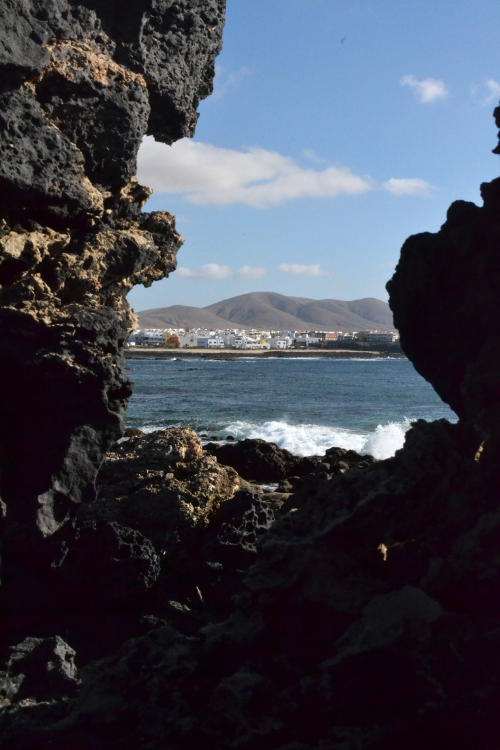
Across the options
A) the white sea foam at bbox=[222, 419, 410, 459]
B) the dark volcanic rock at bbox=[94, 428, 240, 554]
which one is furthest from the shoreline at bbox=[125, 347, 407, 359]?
the dark volcanic rock at bbox=[94, 428, 240, 554]

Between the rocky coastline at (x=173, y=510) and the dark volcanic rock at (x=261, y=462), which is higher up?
the rocky coastline at (x=173, y=510)

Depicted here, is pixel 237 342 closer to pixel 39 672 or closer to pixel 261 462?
pixel 261 462

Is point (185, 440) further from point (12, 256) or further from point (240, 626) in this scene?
→ point (240, 626)

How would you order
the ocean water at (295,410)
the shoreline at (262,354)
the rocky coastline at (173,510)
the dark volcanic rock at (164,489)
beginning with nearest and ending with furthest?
the rocky coastline at (173,510) < the dark volcanic rock at (164,489) < the ocean water at (295,410) < the shoreline at (262,354)

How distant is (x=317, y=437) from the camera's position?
30047mm

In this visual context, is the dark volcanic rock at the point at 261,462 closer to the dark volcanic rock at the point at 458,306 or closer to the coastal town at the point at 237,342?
the dark volcanic rock at the point at 458,306

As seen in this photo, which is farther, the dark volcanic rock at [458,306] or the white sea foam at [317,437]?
the white sea foam at [317,437]

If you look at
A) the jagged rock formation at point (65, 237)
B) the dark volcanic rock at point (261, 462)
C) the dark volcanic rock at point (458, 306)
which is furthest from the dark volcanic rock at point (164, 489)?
the dark volcanic rock at point (261, 462)

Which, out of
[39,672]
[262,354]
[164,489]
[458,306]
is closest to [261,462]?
[164,489]

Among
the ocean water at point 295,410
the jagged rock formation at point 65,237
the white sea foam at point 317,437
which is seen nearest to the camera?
the jagged rock formation at point 65,237

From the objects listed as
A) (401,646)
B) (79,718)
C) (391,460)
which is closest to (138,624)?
(79,718)

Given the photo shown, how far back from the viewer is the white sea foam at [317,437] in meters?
27.0

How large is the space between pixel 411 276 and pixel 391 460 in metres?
1.27

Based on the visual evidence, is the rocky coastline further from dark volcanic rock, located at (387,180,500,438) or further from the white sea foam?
the white sea foam
